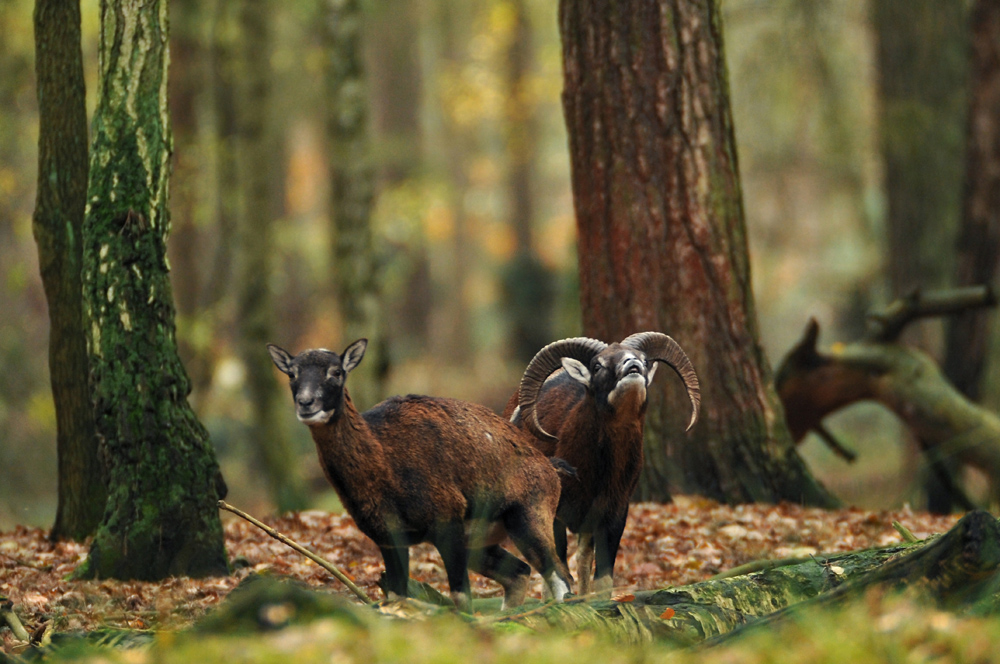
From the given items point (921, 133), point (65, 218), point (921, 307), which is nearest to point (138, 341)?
point (65, 218)

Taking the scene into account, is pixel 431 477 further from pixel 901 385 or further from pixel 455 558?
pixel 901 385

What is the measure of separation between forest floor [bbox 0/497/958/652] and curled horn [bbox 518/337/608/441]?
1.26m

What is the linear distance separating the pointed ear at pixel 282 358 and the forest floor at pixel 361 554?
1491 millimetres

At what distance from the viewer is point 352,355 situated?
6680 mm

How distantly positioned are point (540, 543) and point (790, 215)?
56.9 ft

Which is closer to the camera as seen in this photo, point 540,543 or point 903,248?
point 540,543

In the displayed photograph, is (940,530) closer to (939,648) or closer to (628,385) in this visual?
(628,385)

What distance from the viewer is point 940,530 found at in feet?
30.2

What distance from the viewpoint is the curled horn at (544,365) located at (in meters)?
7.36

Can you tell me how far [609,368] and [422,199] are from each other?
17.6 meters

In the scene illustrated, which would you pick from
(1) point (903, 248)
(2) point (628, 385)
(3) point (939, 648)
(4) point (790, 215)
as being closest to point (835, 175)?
(4) point (790, 215)

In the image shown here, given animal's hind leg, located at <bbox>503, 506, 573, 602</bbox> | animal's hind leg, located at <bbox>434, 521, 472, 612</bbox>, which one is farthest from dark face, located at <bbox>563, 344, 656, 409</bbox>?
animal's hind leg, located at <bbox>434, 521, 472, 612</bbox>

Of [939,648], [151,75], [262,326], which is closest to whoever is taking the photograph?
[939,648]

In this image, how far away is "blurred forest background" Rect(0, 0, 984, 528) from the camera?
16.9 m
